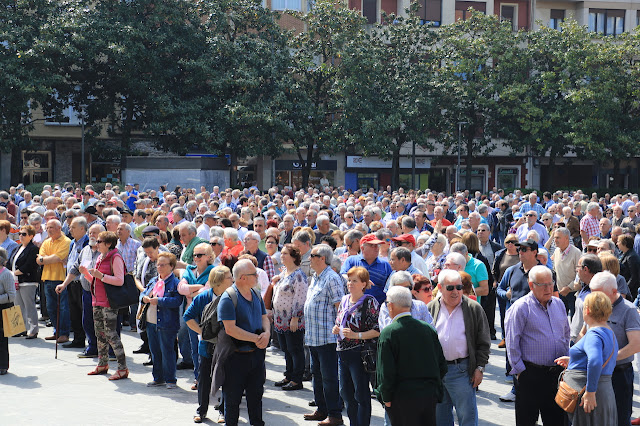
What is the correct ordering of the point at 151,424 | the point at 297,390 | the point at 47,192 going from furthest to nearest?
the point at 47,192
the point at 297,390
the point at 151,424

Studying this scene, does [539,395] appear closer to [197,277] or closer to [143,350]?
[197,277]

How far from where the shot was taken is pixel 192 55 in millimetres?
37625

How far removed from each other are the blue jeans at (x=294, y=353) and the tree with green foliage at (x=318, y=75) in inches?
1141

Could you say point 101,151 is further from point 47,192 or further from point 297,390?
point 297,390

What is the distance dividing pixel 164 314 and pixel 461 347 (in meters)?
3.81

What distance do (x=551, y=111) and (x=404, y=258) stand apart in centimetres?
3758

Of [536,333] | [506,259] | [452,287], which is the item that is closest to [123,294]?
[452,287]

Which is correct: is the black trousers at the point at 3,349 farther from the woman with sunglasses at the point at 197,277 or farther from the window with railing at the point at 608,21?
the window with railing at the point at 608,21

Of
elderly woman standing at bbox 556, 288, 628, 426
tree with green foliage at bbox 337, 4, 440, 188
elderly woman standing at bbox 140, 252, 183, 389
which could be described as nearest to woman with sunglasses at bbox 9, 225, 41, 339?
elderly woman standing at bbox 140, 252, 183, 389

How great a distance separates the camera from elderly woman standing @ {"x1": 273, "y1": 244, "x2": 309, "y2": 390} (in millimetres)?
8344

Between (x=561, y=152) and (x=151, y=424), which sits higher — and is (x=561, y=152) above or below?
above

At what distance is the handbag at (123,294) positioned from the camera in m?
9.13

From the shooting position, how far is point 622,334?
20.8 ft

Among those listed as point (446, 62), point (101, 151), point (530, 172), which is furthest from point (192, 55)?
point (530, 172)
